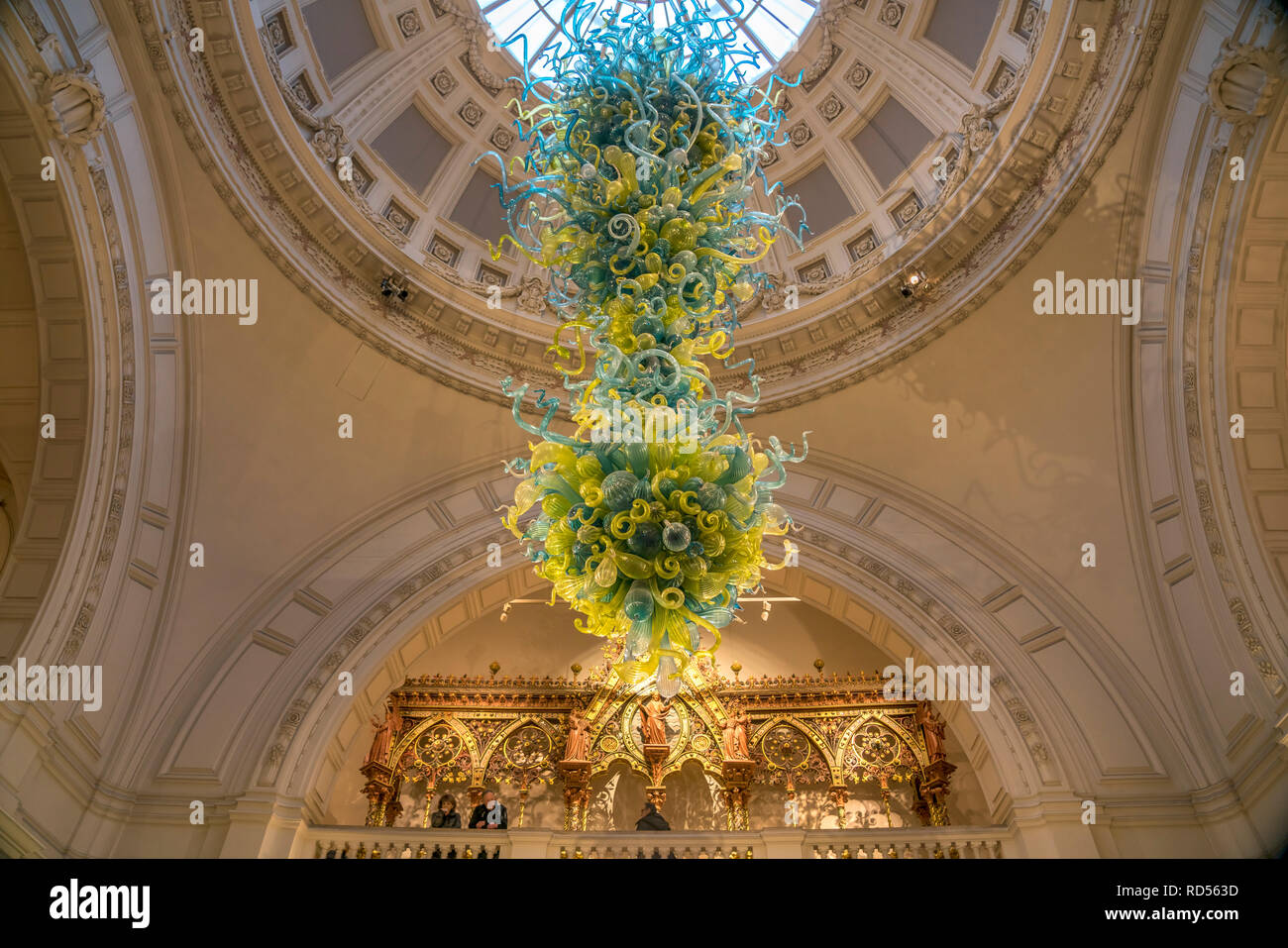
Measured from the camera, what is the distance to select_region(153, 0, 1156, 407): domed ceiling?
9359mm

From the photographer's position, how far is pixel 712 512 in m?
3.07

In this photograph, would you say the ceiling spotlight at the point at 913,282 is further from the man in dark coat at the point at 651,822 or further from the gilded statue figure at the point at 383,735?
the gilded statue figure at the point at 383,735

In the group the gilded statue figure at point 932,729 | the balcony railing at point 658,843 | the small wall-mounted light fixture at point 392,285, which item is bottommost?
the balcony railing at point 658,843

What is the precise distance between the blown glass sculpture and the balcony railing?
5.73m

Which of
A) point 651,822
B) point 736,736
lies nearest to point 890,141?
point 736,736

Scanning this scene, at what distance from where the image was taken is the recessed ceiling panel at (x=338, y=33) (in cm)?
1133

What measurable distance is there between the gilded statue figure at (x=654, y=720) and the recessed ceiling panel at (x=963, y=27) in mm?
10134

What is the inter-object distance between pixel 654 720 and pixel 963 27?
1093 centimetres

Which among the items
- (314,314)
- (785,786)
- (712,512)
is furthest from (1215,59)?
(314,314)

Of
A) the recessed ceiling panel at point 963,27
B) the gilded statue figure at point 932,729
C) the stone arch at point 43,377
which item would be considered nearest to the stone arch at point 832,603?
the gilded statue figure at point 932,729

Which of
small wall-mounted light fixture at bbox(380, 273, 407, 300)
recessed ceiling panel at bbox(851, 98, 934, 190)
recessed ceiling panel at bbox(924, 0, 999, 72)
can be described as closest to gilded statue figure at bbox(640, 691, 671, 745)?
small wall-mounted light fixture at bbox(380, 273, 407, 300)

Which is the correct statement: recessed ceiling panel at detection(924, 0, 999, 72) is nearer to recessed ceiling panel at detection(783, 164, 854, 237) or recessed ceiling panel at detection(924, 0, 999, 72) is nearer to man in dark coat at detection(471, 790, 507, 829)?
recessed ceiling panel at detection(783, 164, 854, 237)
